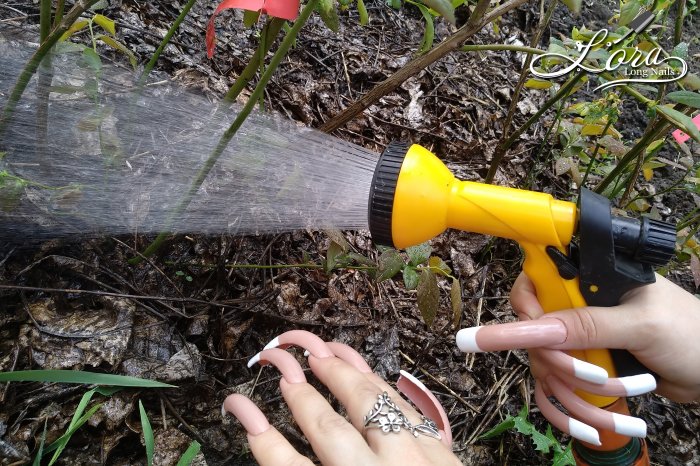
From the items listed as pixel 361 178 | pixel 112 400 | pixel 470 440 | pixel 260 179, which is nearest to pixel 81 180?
pixel 260 179

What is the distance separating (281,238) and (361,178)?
2.06ft

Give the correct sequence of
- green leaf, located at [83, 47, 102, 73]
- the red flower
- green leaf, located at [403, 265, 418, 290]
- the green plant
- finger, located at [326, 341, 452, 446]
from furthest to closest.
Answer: the green plant → green leaf, located at [403, 265, 418, 290] → green leaf, located at [83, 47, 102, 73] → finger, located at [326, 341, 452, 446] → the red flower

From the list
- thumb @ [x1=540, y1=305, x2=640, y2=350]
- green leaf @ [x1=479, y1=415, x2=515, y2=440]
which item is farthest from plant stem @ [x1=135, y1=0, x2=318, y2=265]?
green leaf @ [x1=479, y1=415, x2=515, y2=440]

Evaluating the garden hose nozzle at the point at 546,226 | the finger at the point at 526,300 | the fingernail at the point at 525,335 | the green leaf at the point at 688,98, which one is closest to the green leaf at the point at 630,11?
the green leaf at the point at 688,98

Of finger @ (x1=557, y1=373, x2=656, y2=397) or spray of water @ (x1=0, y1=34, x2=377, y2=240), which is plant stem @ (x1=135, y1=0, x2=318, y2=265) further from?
finger @ (x1=557, y1=373, x2=656, y2=397)

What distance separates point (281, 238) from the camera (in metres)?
1.74

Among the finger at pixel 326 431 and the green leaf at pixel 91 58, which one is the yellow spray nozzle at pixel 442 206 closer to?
the finger at pixel 326 431

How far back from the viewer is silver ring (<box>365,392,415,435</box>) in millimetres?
925

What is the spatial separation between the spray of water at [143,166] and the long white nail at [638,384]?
0.63m

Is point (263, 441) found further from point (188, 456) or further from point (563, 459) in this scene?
point (563, 459)

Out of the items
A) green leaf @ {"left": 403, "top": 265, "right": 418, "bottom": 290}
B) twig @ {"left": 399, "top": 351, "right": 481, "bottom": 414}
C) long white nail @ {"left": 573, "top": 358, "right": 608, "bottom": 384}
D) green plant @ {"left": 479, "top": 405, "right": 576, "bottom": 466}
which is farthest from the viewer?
twig @ {"left": 399, "top": 351, "right": 481, "bottom": 414}

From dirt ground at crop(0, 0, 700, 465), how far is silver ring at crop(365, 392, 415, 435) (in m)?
0.56

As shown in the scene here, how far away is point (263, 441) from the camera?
3.10 feet

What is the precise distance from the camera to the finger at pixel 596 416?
1.00 m
